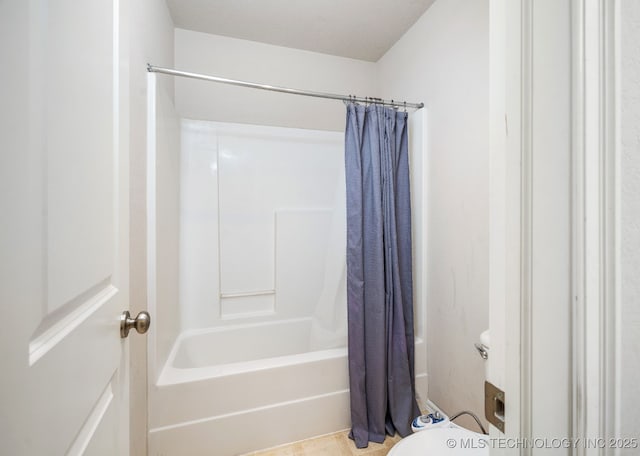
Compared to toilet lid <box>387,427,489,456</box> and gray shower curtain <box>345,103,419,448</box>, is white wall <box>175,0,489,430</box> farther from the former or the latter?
toilet lid <box>387,427,489,456</box>

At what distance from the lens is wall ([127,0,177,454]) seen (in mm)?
1012

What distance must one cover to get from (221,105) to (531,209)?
6.80 ft

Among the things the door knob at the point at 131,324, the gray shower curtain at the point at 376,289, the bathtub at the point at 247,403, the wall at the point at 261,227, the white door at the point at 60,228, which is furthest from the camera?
the wall at the point at 261,227

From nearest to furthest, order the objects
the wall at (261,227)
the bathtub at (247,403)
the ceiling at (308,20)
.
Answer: the bathtub at (247,403), the ceiling at (308,20), the wall at (261,227)

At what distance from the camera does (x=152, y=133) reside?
4.07ft

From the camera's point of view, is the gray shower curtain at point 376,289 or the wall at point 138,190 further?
the gray shower curtain at point 376,289

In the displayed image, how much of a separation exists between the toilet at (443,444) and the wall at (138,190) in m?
0.99

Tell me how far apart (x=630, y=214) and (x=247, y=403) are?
1.54 metres

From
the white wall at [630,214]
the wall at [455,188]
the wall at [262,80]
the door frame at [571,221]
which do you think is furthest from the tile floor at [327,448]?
the wall at [262,80]

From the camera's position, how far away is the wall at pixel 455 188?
4.31ft

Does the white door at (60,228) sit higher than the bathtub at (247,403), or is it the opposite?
the white door at (60,228)

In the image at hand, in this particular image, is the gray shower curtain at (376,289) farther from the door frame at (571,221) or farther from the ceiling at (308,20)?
the door frame at (571,221)

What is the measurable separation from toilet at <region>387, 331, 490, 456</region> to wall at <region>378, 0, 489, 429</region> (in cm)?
42

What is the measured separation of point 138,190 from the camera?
1.13 meters
